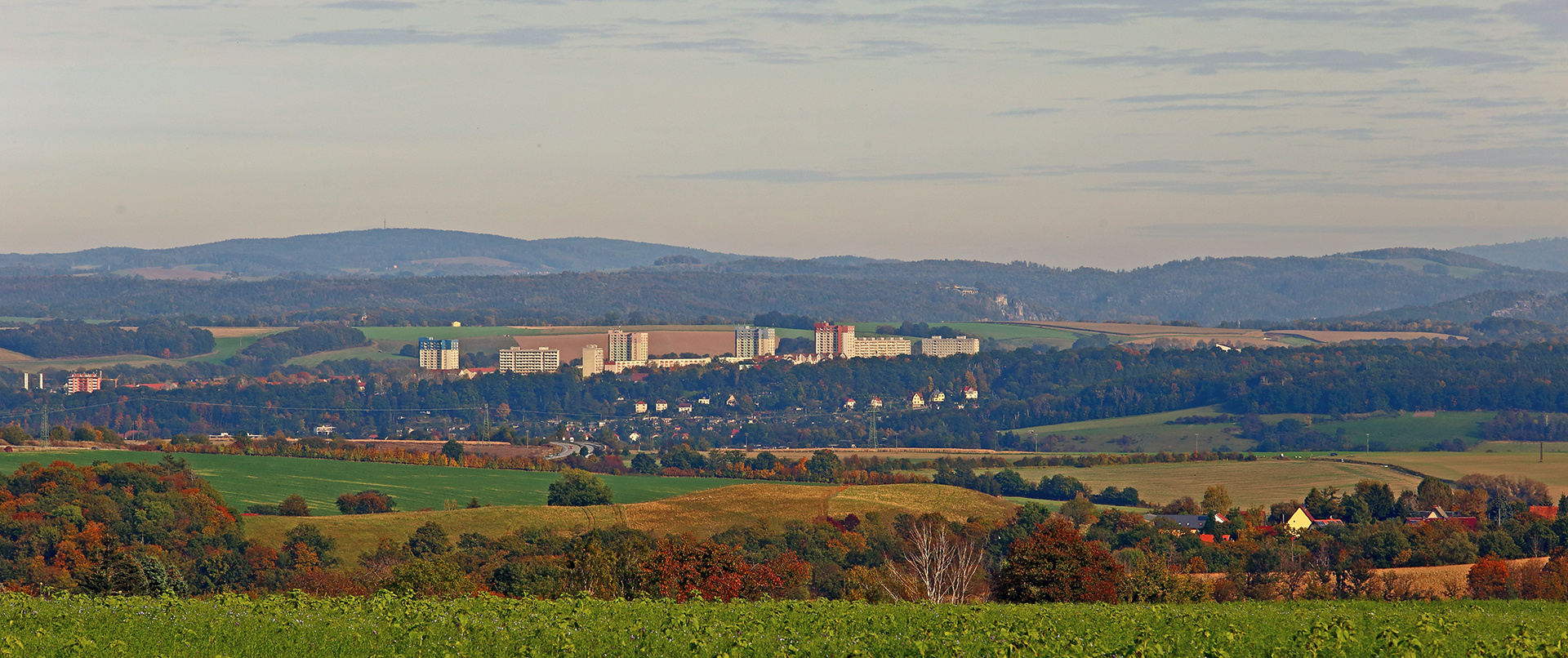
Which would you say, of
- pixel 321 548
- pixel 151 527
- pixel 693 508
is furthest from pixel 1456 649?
pixel 693 508

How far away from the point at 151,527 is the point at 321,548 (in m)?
9.56

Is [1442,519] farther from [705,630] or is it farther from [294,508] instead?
[705,630]

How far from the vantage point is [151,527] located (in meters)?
79.1

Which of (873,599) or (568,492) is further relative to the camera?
(568,492)

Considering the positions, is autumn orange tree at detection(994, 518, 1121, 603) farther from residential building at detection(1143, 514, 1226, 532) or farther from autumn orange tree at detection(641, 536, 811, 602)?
residential building at detection(1143, 514, 1226, 532)

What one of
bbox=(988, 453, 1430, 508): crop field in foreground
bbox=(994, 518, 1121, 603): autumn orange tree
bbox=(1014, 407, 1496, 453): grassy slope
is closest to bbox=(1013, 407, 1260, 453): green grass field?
bbox=(1014, 407, 1496, 453): grassy slope

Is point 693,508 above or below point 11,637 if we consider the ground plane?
below

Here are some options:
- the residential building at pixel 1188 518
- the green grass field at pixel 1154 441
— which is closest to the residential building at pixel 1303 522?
the residential building at pixel 1188 518

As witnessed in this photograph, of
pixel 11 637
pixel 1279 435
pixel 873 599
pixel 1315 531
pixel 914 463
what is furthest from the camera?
pixel 1279 435

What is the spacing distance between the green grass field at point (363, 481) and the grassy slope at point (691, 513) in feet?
25.3

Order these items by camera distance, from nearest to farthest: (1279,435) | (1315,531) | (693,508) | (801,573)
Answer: (801,573), (1315,531), (693,508), (1279,435)

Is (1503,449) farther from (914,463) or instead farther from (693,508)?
(693,508)

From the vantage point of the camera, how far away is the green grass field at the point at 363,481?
106 m

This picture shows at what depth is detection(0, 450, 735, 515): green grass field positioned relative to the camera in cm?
10600
